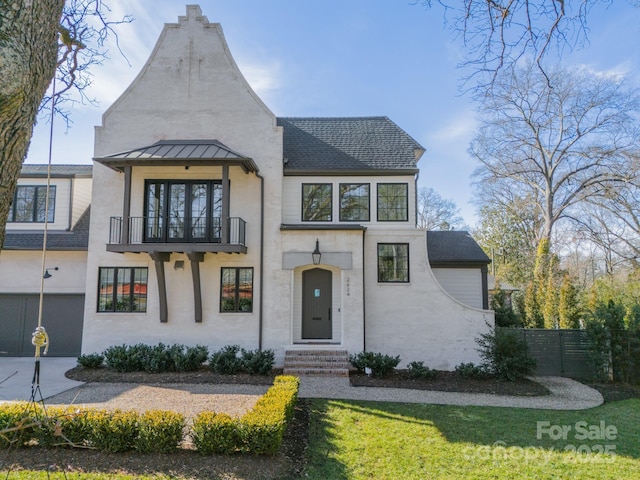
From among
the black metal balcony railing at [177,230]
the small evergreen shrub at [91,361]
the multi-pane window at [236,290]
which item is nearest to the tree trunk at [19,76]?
the black metal balcony railing at [177,230]

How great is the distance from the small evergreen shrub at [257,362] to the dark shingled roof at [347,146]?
6059 millimetres

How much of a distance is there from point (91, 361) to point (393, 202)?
35.4ft

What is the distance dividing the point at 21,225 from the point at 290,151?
34.6 feet

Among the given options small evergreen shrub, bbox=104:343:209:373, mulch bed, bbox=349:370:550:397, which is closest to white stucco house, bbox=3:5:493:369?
small evergreen shrub, bbox=104:343:209:373

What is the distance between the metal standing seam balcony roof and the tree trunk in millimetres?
9162

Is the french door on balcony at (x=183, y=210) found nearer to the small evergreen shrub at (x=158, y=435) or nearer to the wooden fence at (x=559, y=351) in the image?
the small evergreen shrub at (x=158, y=435)

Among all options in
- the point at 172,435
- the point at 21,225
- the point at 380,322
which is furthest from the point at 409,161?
the point at 21,225

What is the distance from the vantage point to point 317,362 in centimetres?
1192

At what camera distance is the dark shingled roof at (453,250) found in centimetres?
1511

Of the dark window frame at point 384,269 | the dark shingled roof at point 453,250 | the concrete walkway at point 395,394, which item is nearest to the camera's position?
the concrete walkway at point 395,394

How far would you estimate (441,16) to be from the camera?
5.18 meters

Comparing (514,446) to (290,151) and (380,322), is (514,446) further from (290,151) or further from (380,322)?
(290,151)

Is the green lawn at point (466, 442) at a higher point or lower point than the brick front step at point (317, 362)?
lower

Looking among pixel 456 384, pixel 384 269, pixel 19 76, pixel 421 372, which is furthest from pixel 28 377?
pixel 456 384
